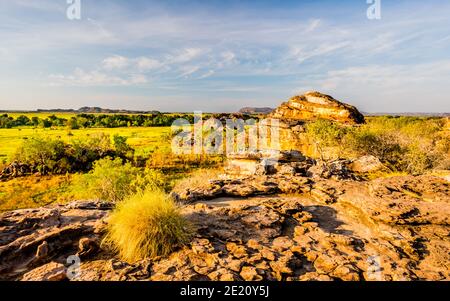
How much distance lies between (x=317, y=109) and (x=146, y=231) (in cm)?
A: 5617

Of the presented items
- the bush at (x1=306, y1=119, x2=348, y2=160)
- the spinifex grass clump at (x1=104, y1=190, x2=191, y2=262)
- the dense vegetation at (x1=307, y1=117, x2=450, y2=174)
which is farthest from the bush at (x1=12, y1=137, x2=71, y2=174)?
the spinifex grass clump at (x1=104, y1=190, x2=191, y2=262)

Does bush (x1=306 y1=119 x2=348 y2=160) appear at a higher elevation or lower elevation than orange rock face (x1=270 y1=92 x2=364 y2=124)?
lower

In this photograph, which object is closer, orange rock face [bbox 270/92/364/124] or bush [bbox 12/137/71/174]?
bush [bbox 12/137/71/174]

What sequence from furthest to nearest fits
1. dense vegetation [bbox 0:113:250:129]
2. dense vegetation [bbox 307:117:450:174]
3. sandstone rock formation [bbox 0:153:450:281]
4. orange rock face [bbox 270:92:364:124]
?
1. dense vegetation [bbox 0:113:250:129]
2. orange rock face [bbox 270:92:364:124]
3. dense vegetation [bbox 307:117:450:174]
4. sandstone rock formation [bbox 0:153:450:281]

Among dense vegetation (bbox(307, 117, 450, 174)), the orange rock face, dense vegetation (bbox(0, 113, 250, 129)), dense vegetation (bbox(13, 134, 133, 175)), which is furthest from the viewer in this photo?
dense vegetation (bbox(0, 113, 250, 129))

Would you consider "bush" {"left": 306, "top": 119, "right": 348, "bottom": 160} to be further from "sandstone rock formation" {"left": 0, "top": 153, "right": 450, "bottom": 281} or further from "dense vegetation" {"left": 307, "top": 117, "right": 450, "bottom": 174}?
"sandstone rock formation" {"left": 0, "top": 153, "right": 450, "bottom": 281}

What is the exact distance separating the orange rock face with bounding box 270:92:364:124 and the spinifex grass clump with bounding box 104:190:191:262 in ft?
159

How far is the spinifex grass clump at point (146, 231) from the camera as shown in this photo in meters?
5.29

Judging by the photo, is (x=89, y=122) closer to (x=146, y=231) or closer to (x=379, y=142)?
(x=379, y=142)

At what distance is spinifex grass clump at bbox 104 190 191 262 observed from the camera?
5285 mm

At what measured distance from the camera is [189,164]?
138 ft

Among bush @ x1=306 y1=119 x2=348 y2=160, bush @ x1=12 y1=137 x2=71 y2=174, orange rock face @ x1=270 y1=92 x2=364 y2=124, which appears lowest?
bush @ x1=12 y1=137 x2=71 y2=174

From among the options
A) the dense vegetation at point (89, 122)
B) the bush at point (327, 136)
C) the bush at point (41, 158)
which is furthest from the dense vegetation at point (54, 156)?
the dense vegetation at point (89, 122)
